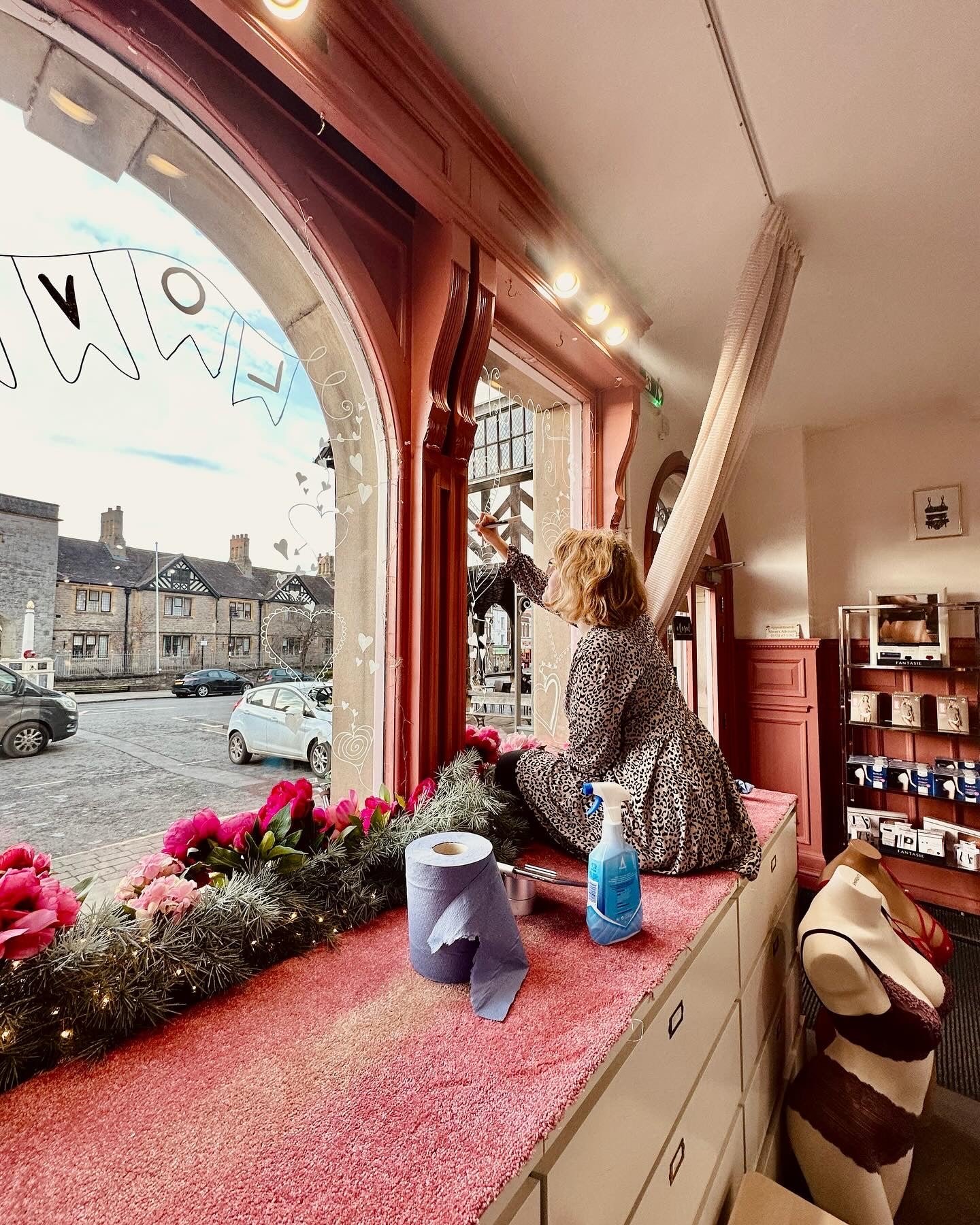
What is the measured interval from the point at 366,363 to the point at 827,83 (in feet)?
4.20

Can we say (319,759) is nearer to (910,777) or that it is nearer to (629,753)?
(629,753)

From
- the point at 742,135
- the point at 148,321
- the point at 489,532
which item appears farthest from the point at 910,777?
the point at 148,321

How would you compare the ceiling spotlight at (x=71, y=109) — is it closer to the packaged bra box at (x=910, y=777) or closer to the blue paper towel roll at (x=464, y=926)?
the blue paper towel roll at (x=464, y=926)

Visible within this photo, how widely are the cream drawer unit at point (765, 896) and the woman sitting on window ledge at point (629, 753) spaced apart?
0.37 feet

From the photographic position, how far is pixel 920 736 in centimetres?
341

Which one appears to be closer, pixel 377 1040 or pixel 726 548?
pixel 377 1040

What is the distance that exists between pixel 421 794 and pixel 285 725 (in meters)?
0.34

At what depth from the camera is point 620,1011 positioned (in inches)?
33.6

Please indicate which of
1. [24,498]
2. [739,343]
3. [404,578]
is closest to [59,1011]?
[24,498]

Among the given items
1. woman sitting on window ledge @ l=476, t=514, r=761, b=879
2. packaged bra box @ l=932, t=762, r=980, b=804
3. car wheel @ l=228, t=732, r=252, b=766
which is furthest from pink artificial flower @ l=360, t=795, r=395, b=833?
packaged bra box @ l=932, t=762, r=980, b=804

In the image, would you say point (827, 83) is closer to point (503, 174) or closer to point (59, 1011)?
point (503, 174)

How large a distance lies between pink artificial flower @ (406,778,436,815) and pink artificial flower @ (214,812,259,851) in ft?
1.14

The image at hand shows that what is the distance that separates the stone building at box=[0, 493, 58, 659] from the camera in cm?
84

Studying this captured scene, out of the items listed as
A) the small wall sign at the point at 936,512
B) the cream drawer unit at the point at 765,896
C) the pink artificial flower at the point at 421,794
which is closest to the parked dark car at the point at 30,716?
the pink artificial flower at the point at 421,794
